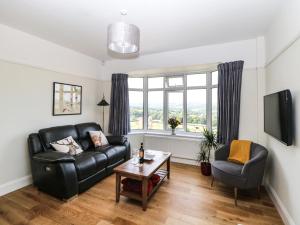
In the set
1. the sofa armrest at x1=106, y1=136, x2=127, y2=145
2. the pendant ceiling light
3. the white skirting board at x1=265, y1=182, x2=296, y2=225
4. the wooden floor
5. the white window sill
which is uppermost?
the pendant ceiling light

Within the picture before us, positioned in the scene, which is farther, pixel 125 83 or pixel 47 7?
pixel 125 83

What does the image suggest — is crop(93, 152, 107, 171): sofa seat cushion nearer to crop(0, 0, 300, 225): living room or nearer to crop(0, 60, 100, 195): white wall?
crop(0, 0, 300, 225): living room

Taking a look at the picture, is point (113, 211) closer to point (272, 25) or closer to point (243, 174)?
point (243, 174)

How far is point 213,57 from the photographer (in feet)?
11.3

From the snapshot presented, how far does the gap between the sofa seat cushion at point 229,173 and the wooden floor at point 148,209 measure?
0.28 metres

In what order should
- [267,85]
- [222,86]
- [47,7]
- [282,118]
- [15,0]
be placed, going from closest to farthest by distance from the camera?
[282,118]
[15,0]
[47,7]
[267,85]
[222,86]

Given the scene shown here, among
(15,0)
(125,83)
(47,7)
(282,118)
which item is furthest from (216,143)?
(15,0)

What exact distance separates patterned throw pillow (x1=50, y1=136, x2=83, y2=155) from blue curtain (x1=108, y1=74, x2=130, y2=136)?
49.1 inches

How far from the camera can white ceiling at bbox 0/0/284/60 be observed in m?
2.08

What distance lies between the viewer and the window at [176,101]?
4051 millimetres

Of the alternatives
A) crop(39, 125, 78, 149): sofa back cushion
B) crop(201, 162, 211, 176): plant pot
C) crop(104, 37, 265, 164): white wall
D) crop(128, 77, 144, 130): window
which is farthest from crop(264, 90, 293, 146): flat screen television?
crop(39, 125, 78, 149): sofa back cushion

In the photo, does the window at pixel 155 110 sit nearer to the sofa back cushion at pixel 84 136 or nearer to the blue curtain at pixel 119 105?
the blue curtain at pixel 119 105

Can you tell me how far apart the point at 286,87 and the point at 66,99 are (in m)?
3.88

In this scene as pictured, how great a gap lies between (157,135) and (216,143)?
148cm
